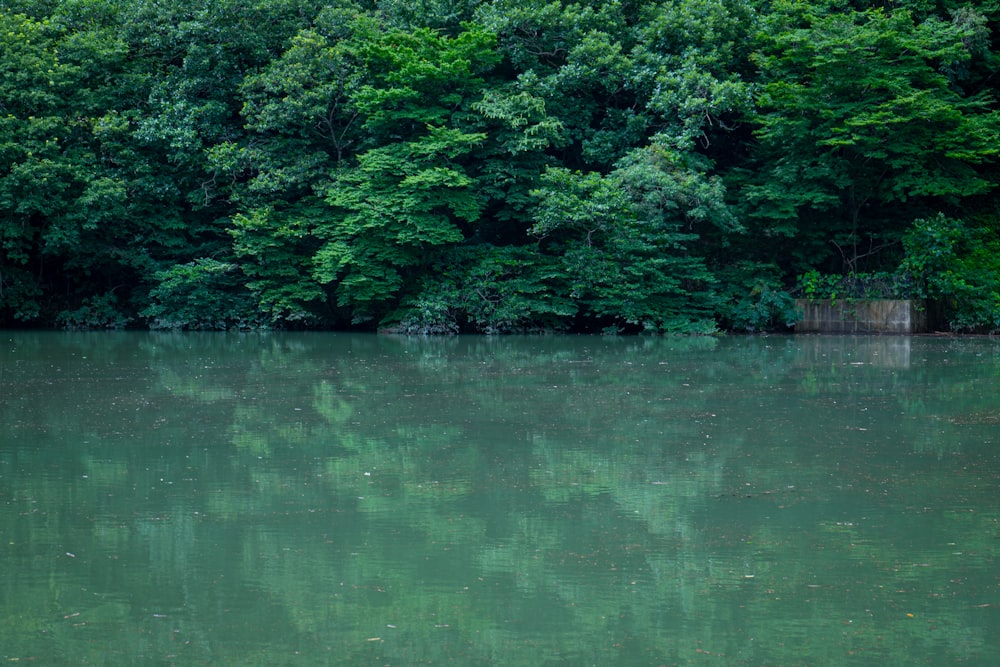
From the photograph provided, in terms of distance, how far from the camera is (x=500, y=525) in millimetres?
6375

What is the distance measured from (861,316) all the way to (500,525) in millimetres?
19426

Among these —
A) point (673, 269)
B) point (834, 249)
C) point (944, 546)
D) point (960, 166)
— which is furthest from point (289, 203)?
point (944, 546)

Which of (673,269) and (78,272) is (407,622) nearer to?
(673,269)

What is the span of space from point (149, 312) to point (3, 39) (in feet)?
23.8

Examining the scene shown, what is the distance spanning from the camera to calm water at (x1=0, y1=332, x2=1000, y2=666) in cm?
455

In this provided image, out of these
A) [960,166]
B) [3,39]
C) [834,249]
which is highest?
[3,39]

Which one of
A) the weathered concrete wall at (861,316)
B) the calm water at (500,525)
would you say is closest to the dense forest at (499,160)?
the weathered concrete wall at (861,316)

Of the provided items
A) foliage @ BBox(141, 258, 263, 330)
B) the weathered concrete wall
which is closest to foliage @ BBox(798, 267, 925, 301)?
the weathered concrete wall

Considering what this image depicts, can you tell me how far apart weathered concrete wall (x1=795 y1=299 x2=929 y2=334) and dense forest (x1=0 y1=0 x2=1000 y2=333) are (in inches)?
13.8

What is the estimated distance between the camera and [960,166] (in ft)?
78.3

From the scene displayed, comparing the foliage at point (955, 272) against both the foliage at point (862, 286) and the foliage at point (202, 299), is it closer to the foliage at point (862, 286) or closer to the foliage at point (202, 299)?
the foliage at point (862, 286)

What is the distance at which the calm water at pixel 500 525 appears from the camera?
14.9 ft

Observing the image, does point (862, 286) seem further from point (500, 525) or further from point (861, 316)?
point (500, 525)

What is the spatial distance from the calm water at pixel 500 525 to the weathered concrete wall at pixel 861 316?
11.0 metres
